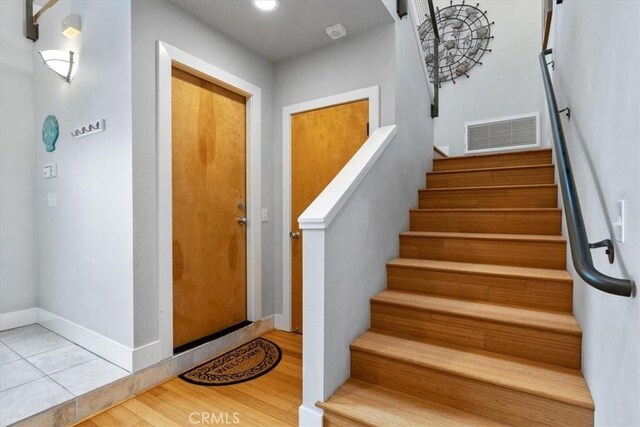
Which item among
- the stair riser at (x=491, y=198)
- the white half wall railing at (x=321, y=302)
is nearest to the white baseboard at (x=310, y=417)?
the white half wall railing at (x=321, y=302)

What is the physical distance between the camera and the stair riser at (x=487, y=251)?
193cm

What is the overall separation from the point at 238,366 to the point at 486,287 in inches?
68.2

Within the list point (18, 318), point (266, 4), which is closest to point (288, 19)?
point (266, 4)

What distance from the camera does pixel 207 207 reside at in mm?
2471

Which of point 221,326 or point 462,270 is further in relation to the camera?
point 221,326

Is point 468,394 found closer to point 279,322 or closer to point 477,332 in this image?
point 477,332

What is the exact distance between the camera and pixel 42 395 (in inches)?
66.7

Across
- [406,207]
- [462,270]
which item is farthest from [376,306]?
[406,207]

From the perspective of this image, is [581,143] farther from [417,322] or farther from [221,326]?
[221,326]

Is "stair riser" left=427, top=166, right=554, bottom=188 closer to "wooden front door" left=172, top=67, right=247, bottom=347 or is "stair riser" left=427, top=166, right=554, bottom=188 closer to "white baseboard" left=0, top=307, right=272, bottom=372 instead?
"wooden front door" left=172, top=67, right=247, bottom=347

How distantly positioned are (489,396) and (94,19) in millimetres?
3306

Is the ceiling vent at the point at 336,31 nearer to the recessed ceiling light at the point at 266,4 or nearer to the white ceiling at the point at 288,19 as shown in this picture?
the white ceiling at the point at 288,19

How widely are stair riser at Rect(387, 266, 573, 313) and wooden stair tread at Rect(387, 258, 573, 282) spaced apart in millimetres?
24

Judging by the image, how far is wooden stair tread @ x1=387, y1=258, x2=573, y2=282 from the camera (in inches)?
69.1
